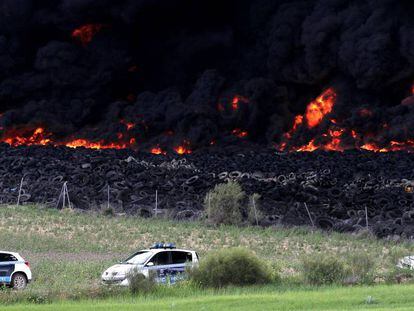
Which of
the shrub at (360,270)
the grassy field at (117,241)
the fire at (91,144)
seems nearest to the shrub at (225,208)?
the grassy field at (117,241)

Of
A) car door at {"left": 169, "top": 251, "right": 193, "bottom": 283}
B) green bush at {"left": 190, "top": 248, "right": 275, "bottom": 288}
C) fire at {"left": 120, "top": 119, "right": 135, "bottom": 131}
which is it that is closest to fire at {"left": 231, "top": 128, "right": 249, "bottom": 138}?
fire at {"left": 120, "top": 119, "right": 135, "bottom": 131}

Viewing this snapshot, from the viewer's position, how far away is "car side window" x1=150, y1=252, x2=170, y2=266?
90.2 feet

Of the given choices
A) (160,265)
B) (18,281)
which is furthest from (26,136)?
(160,265)

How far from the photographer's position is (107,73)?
335ft

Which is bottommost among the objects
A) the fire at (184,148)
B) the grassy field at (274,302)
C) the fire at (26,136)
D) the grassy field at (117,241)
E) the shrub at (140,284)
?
the grassy field at (274,302)

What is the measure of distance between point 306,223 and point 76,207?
45.1ft

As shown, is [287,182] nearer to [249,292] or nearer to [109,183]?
[109,183]

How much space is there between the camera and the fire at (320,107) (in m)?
92.6

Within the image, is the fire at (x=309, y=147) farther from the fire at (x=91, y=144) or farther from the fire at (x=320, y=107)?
the fire at (x=91, y=144)

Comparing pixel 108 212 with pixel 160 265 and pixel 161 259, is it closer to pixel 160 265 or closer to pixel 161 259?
pixel 161 259

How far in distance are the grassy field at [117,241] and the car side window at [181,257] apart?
296 centimetres

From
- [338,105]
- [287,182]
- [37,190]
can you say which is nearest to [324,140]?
[338,105]

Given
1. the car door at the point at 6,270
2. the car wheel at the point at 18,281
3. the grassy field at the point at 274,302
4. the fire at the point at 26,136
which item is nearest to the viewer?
the grassy field at the point at 274,302

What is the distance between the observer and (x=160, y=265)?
89.9 feet
